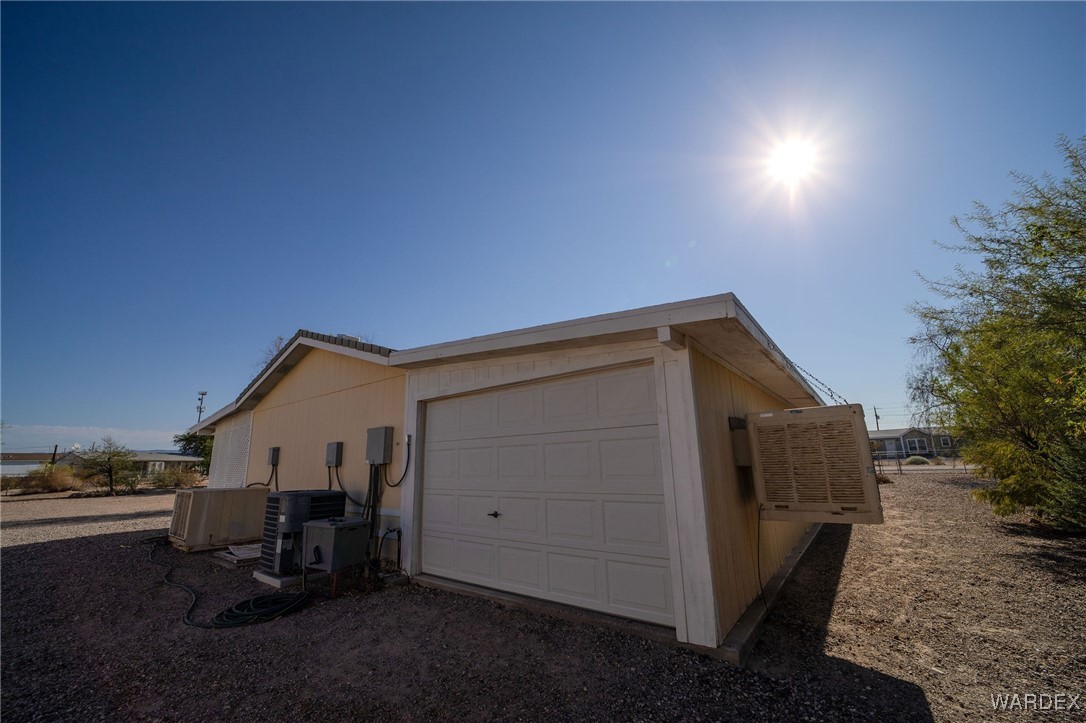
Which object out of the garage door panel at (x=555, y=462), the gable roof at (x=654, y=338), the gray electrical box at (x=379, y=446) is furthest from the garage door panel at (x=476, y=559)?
the gable roof at (x=654, y=338)

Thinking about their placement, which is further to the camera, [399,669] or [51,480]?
[51,480]

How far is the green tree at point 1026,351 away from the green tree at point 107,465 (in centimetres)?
2959

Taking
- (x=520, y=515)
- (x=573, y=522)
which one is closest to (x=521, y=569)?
(x=520, y=515)

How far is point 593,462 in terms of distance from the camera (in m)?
4.09

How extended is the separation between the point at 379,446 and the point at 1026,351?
384 inches

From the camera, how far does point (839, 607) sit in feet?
13.8

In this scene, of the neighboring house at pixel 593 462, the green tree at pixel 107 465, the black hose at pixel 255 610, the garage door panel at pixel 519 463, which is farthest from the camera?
the green tree at pixel 107 465

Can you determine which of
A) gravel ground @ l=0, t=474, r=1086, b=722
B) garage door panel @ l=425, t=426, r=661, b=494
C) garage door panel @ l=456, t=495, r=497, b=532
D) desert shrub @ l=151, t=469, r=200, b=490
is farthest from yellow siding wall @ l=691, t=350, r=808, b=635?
desert shrub @ l=151, t=469, r=200, b=490

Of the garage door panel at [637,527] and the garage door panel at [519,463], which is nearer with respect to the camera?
the garage door panel at [637,527]

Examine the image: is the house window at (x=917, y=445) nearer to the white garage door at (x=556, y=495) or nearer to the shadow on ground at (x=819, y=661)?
the shadow on ground at (x=819, y=661)

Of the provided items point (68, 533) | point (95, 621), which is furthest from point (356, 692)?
point (68, 533)

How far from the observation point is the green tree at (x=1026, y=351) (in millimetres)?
4852

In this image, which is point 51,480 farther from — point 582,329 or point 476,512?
point 582,329

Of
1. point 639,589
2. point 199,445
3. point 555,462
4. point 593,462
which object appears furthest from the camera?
point 199,445
